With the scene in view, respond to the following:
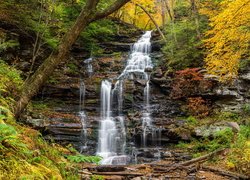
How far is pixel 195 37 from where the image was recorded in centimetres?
1705

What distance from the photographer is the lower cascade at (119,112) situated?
13258 millimetres

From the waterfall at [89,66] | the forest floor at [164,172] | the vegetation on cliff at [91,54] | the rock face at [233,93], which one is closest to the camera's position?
the vegetation on cliff at [91,54]

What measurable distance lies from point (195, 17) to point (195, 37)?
121 centimetres

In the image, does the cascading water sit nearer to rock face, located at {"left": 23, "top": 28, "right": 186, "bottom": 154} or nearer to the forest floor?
rock face, located at {"left": 23, "top": 28, "right": 186, "bottom": 154}

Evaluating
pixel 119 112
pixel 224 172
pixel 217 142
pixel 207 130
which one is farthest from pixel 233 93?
pixel 224 172

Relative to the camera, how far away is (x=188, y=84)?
16.1 meters

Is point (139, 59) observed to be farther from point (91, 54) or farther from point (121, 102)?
point (121, 102)

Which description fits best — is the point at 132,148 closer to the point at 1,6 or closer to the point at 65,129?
the point at 65,129

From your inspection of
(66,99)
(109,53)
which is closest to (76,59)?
(109,53)

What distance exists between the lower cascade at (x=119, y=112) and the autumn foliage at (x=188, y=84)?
1750mm

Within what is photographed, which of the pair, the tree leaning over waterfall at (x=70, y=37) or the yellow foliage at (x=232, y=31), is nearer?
the tree leaning over waterfall at (x=70, y=37)

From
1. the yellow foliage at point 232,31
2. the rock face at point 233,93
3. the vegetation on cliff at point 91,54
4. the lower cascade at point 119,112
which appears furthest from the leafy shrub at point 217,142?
the rock face at point 233,93

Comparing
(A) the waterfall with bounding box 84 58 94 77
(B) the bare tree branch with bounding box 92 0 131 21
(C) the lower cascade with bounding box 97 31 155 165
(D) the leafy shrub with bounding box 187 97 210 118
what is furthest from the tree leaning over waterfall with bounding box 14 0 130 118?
(A) the waterfall with bounding box 84 58 94 77

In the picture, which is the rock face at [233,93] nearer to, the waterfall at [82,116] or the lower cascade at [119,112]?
the lower cascade at [119,112]
